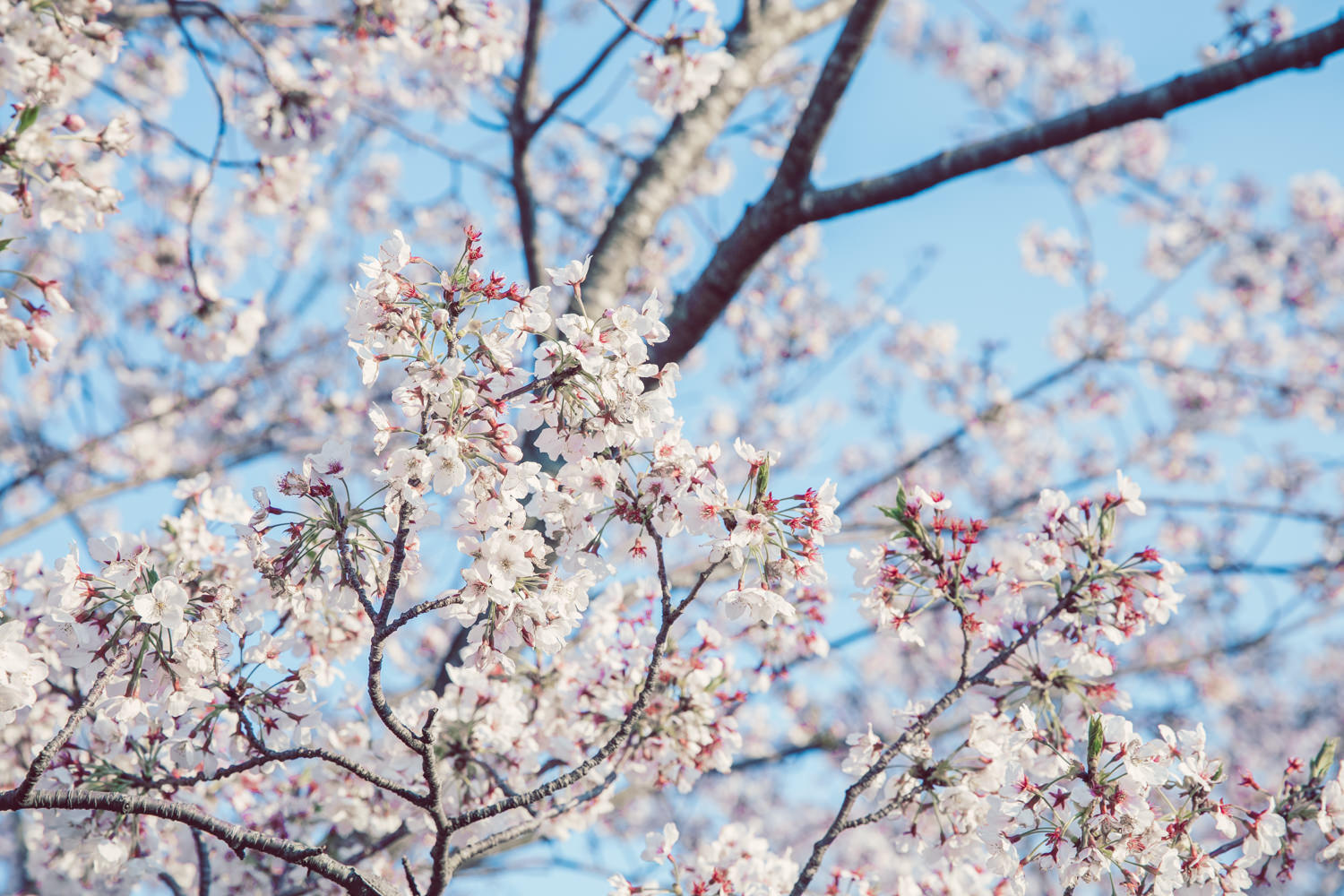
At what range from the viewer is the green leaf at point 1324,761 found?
7.22 feet

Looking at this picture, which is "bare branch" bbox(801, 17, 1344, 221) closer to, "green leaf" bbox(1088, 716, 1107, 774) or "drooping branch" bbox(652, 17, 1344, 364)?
"drooping branch" bbox(652, 17, 1344, 364)

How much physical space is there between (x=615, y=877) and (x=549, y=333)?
1537 mm

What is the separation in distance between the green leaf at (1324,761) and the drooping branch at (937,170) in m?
1.93

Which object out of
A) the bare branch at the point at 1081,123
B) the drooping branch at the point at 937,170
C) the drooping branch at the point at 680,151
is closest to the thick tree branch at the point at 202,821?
the drooping branch at the point at 937,170

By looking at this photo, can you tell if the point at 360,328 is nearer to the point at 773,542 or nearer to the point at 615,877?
the point at 773,542

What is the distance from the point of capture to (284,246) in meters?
9.41

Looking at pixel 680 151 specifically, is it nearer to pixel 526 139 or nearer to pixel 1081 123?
pixel 526 139

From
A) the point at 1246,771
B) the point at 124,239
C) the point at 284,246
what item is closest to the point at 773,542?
the point at 1246,771

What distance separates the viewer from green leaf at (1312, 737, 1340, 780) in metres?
2.20

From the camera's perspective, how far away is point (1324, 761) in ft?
7.22

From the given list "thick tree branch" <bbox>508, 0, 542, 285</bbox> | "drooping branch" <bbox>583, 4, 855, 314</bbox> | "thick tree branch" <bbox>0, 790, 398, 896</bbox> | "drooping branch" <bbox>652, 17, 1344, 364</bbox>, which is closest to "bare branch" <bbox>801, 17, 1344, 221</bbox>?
"drooping branch" <bbox>652, 17, 1344, 364</bbox>

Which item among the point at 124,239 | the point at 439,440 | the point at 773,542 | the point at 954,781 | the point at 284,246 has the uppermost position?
the point at 284,246

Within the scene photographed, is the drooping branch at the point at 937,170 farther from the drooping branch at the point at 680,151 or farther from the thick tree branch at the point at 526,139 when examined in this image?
the thick tree branch at the point at 526,139

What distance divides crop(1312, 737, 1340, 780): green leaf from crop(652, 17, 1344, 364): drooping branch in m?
1.93
